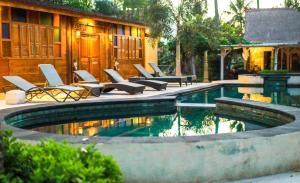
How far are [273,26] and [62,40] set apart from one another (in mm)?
18374

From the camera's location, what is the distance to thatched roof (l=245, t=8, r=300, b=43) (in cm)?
2759

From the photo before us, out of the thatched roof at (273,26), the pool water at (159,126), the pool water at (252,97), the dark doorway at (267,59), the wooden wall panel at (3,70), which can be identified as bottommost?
the pool water at (159,126)

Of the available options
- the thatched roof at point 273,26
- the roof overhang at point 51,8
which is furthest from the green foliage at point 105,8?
the roof overhang at point 51,8

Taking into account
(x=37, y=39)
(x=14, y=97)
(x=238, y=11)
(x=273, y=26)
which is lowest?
(x=14, y=97)

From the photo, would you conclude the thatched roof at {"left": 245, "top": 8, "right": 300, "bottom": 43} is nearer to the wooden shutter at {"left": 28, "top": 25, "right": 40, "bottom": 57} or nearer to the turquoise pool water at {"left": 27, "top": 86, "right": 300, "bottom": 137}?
the wooden shutter at {"left": 28, "top": 25, "right": 40, "bottom": 57}

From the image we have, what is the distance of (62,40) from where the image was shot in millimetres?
15508

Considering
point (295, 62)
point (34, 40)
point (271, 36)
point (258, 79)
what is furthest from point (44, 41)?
point (295, 62)

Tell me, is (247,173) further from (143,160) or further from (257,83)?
(257,83)

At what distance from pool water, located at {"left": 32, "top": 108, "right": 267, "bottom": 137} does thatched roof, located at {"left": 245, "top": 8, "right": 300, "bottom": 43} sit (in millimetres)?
20380

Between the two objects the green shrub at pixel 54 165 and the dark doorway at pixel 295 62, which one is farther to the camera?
the dark doorway at pixel 295 62

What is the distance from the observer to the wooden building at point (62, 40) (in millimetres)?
12938

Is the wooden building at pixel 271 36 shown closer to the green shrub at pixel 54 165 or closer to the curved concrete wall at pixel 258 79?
the curved concrete wall at pixel 258 79

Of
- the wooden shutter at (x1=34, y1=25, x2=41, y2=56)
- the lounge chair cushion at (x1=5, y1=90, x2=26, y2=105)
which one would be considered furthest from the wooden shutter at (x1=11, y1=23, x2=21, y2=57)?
the lounge chair cushion at (x1=5, y1=90, x2=26, y2=105)

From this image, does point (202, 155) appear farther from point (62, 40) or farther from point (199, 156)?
point (62, 40)
